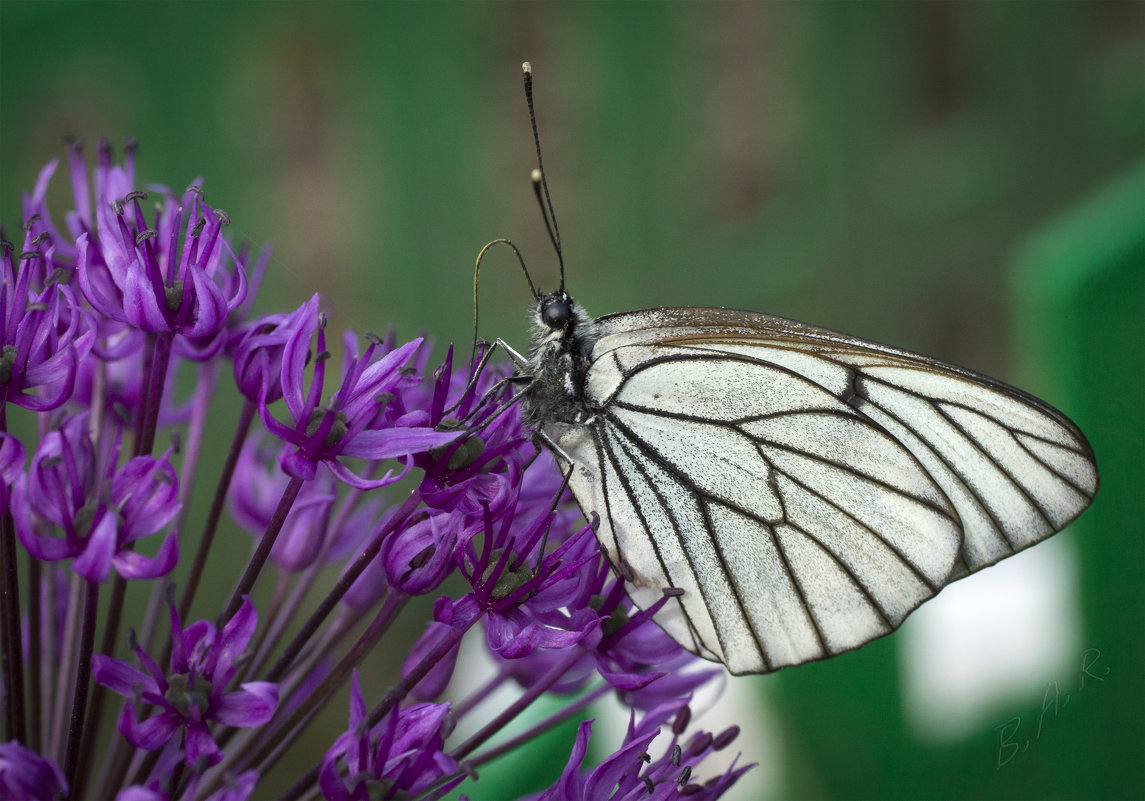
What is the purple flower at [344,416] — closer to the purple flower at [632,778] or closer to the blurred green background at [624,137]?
the purple flower at [632,778]

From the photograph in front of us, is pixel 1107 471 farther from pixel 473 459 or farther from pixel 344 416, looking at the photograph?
pixel 344 416

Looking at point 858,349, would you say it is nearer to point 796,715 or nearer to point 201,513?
point 796,715

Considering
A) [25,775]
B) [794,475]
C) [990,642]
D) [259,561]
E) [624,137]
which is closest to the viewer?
[25,775]

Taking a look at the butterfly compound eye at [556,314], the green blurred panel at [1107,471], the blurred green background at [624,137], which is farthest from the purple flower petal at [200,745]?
the blurred green background at [624,137]

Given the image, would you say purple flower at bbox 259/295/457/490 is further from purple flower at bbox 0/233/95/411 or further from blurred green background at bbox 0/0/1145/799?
blurred green background at bbox 0/0/1145/799

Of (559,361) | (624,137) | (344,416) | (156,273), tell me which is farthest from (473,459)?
(624,137)
